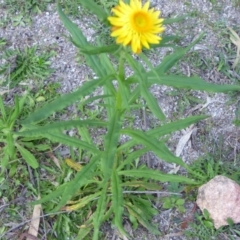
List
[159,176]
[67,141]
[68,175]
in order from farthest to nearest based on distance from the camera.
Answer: [68,175] → [159,176] → [67,141]

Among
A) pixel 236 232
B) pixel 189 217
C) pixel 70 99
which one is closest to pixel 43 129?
pixel 70 99

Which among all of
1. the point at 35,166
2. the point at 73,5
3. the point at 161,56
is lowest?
the point at 35,166

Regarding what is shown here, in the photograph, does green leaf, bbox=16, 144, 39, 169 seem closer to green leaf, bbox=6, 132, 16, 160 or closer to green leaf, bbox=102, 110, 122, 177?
green leaf, bbox=6, 132, 16, 160

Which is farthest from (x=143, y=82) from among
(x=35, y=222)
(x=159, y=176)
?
(x=35, y=222)

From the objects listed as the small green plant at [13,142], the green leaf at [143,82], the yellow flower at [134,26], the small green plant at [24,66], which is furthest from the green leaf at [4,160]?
the yellow flower at [134,26]

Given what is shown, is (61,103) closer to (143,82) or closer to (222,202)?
(143,82)

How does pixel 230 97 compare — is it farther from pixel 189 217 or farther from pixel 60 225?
pixel 60 225

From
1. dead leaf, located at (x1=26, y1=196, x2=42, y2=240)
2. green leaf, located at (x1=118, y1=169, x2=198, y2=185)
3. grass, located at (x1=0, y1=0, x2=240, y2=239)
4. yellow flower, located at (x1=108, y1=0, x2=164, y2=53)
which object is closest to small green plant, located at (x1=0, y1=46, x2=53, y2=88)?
grass, located at (x1=0, y1=0, x2=240, y2=239)

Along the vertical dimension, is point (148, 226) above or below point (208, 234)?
above
